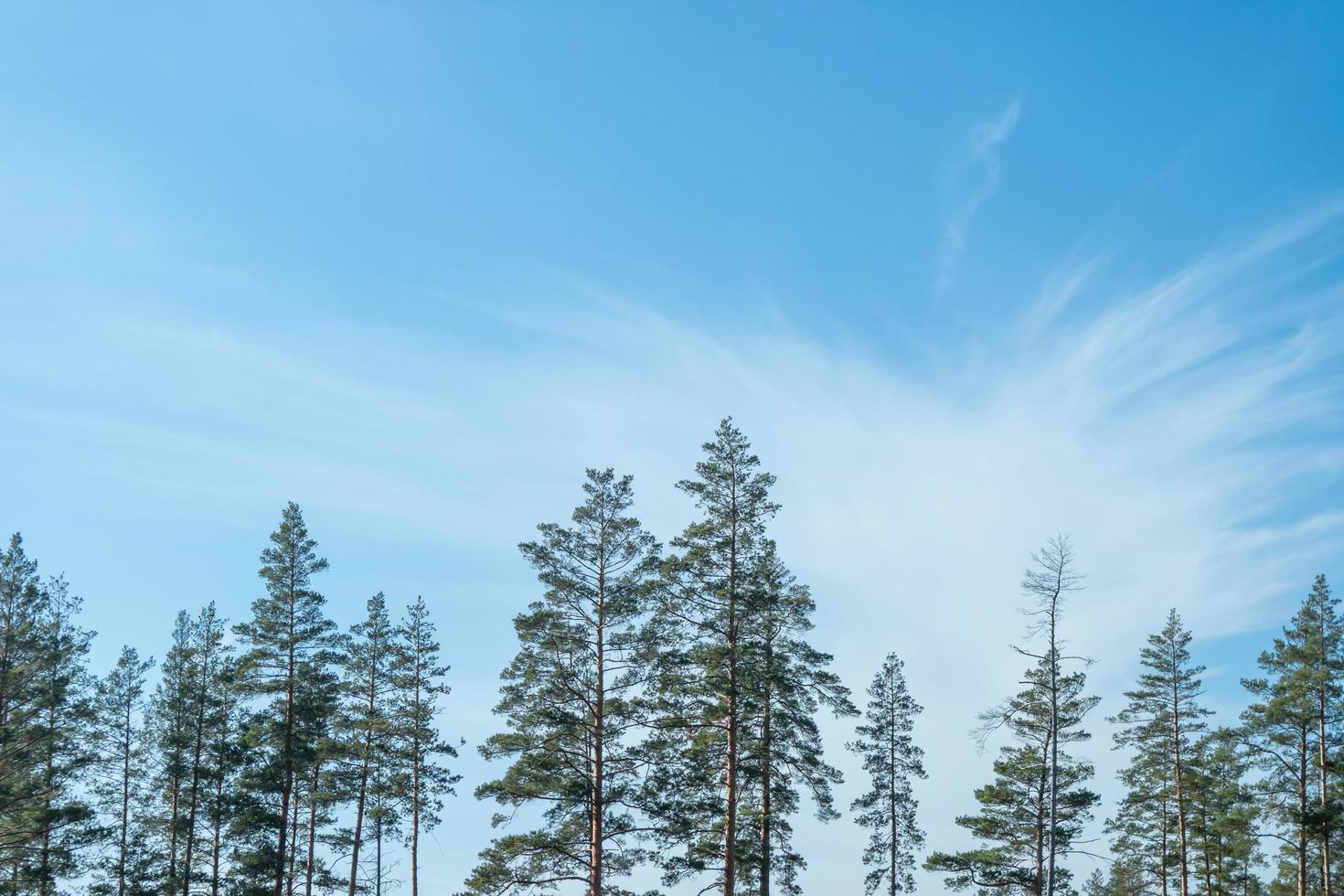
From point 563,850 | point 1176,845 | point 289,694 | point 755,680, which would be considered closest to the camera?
point 563,850

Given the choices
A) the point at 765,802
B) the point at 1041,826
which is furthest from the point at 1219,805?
the point at 765,802

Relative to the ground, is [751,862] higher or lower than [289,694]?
lower

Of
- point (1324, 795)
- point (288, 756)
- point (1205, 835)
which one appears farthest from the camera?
point (1205, 835)

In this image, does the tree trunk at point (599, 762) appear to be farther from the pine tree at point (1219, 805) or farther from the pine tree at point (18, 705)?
the pine tree at point (1219, 805)

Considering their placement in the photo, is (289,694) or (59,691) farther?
(289,694)

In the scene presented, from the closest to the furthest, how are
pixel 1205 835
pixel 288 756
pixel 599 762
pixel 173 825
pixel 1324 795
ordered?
pixel 599 762 < pixel 288 756 < pixel 173 825 < pixel 1324 795 < pixel 1205 835

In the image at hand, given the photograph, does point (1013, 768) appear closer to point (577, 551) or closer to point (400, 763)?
point (577, 551)

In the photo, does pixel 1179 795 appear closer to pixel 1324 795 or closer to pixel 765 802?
pixel 1324 795

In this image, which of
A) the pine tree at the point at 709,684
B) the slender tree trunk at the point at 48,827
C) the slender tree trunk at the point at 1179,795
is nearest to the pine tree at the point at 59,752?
the slender tree trunk at the point at 48,827

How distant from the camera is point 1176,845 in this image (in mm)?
48531

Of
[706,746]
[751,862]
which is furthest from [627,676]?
[751,862]

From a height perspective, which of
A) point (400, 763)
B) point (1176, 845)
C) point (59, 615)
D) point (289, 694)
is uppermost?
point (59, 615)

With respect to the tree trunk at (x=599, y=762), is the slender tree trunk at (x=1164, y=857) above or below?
below

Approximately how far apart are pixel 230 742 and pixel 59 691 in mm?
7250
